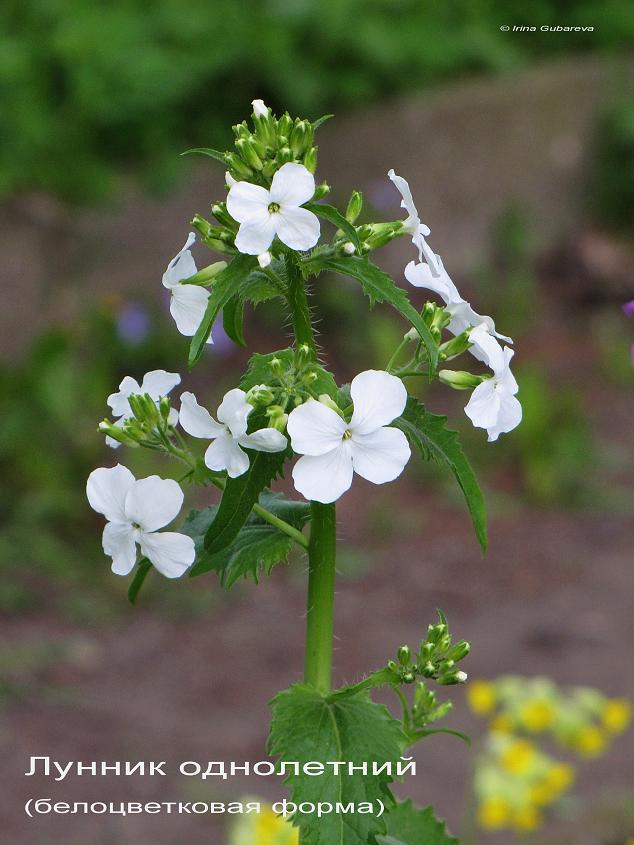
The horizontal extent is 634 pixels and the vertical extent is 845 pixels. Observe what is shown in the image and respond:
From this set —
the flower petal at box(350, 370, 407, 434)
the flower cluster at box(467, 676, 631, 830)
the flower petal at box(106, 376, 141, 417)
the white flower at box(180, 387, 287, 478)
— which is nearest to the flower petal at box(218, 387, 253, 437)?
the white flower at box(180, 387, 287, 478)

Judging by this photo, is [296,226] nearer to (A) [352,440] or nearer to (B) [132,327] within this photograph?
(A) [352,440]

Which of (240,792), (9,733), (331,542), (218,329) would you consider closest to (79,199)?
(218,329)

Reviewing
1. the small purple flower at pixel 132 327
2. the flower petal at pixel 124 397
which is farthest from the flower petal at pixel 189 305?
the small purple flower at pixel 132 327

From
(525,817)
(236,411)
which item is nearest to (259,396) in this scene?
(236,411)

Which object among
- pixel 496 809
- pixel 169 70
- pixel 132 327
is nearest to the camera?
pixel 496 809

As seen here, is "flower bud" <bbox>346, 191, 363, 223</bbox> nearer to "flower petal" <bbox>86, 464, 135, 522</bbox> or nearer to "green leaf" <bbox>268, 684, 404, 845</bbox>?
"flower petal" <bbox>86, 464, 135, 522</bbox>
